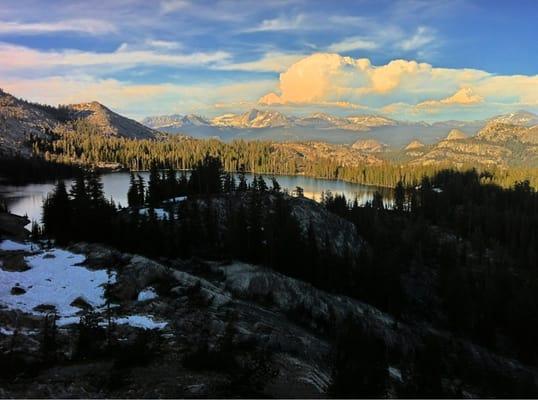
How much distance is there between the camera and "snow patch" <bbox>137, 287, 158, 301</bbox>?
40000 millimetres

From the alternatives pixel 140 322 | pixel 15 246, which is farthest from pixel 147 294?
pixel 15 246

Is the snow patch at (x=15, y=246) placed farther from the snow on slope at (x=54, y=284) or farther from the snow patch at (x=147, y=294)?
the snow patch at (x=147, y=294)

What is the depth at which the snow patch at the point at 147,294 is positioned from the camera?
40.0 metres

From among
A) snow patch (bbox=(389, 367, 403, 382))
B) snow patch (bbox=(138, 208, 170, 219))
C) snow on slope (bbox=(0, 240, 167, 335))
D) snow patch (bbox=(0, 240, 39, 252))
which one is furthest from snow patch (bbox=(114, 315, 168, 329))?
snow patch (bbox=(138, 208, 170, 219))

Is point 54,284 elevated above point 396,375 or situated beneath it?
elevated above

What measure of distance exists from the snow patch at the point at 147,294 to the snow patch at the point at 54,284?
320 cm

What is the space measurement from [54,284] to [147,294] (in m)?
9.07

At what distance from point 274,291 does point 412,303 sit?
3673 centimetres

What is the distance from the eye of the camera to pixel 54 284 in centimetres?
4209

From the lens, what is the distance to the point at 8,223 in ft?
241

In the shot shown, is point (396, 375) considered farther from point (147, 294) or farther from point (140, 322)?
point (147, 294)

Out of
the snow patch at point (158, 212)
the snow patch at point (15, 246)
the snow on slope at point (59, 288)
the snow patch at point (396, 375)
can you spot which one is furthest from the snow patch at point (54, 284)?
the snow patch at point (158, 212)

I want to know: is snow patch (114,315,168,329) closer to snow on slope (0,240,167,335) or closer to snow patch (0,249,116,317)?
Result: snow on slope (0,240,167,335)

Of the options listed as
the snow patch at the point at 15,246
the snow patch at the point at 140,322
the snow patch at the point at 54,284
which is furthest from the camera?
the snow patch at the point at 15,246
